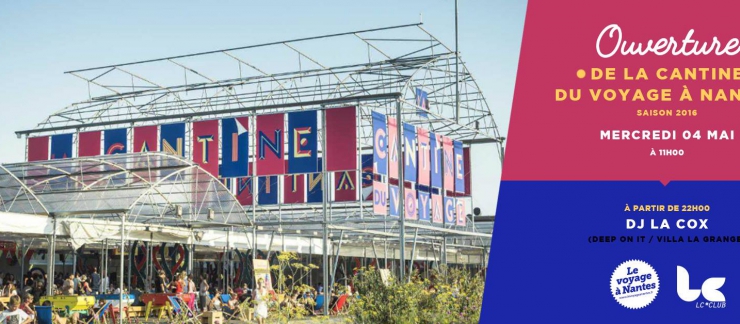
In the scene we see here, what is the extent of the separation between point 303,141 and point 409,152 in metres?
2.83

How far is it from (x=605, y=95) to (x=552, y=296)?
1.87 metres

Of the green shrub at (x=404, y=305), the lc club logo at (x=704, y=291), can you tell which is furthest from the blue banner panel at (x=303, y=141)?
the lc club logo at (x=704, y=291)

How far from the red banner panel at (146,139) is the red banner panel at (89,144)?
1.37m

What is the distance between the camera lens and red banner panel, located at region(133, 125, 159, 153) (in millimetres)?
27297

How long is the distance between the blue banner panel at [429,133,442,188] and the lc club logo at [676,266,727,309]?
17698 millimetres

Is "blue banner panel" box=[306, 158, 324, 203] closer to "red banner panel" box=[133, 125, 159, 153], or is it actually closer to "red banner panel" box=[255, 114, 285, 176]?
"red banner panel" box=[133, 125, 159, 153]

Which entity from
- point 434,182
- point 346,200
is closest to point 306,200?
point 346,200

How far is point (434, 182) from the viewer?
26.4 metres

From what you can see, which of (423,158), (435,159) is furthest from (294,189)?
(423,158)

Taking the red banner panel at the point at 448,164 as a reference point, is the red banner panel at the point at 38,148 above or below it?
above

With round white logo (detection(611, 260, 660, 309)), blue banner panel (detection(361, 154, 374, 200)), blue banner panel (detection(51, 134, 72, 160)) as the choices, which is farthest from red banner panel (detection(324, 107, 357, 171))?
round white logo (detection(611, 260, 660, 309))

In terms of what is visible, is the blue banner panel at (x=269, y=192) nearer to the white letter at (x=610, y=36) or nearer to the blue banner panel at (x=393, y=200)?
the blue banner panel at (x=393, y=200)

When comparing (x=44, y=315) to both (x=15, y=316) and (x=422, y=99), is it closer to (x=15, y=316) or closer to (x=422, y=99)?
(x=15, y=316)

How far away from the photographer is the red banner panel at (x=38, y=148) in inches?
1141
